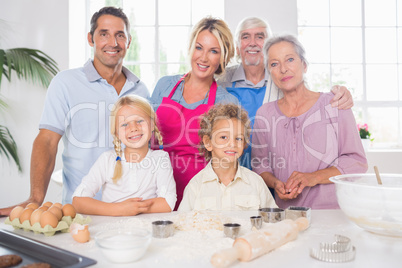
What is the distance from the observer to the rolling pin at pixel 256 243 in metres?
0.81

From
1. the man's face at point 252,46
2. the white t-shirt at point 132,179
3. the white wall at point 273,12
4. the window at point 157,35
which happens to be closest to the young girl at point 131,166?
the white t-shirt at point 132,179

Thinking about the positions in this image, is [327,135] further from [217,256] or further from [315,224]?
[217,256]

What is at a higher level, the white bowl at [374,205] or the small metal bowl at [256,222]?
the white bowl at [374,205]

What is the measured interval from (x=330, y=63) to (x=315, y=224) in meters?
3.97

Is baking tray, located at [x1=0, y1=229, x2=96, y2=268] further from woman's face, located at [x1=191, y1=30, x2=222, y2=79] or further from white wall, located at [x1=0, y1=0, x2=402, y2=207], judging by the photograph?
white wall, located at [x1=0, y1=0, x2=402, y2=207]

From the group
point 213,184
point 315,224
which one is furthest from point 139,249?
point 213,184

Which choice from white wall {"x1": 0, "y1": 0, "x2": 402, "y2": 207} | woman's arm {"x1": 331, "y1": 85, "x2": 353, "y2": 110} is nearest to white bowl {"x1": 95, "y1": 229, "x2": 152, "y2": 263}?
woman's arm {"x1": 331, "y1": 85, "x2": 353, "y2": 110}

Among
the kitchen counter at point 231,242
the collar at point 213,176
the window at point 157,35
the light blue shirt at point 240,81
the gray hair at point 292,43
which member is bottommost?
the kitchen counter at point 231,242

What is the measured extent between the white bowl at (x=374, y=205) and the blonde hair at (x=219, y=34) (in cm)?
121

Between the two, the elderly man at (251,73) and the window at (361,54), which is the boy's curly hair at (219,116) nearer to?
the elderly man at (251,73)

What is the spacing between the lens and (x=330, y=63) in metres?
4.79

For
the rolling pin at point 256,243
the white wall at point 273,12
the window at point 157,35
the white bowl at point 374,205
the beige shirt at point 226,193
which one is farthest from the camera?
the window at point 157,35

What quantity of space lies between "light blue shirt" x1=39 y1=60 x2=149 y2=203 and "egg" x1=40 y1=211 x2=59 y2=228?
3.36ft

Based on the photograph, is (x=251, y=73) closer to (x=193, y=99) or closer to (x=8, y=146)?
(x=193, y=99)
